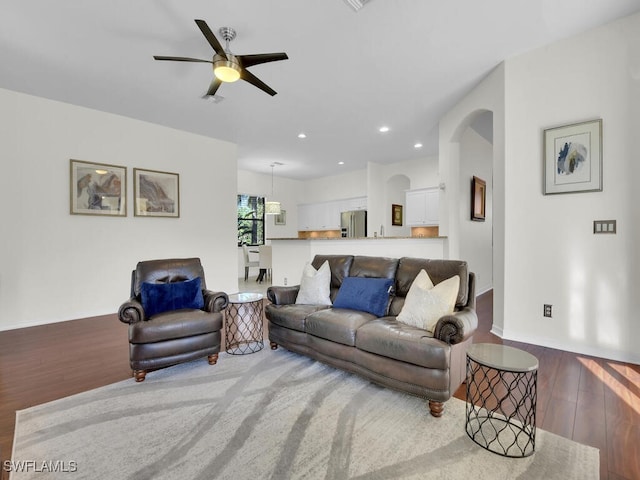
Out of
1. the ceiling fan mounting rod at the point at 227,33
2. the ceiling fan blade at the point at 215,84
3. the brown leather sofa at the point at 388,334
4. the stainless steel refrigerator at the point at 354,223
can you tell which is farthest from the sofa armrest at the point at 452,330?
the stainless steel refrigerator at the point at 354,223

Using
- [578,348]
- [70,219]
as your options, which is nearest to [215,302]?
[70,219]

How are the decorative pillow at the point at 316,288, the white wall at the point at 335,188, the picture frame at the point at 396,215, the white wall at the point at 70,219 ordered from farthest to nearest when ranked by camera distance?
the white wall at the point at 335,188, the picture frame at the point at 396,215, the white wall at the point at 70,219, the decorative pillow at the point at 316,288

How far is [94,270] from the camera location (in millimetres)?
4387

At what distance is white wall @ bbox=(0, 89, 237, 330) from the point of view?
3816mm

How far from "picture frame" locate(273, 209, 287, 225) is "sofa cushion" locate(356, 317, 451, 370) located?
6.82 metres

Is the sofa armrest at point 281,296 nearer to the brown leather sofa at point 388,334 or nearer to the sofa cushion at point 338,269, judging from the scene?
the brown leather sofa at point 388,334

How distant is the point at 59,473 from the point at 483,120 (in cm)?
602

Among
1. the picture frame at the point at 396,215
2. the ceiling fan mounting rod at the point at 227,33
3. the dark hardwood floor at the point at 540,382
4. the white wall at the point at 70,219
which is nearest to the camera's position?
the dark hardwood floor at the point at 540,382

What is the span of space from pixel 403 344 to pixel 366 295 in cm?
79

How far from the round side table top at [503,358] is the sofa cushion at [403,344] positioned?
189 millimetres

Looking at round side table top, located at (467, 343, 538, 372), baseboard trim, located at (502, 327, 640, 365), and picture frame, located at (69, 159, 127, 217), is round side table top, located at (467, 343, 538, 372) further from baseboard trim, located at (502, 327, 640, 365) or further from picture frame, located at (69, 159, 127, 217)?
picture frame, located at (69, 159, 127, 217)

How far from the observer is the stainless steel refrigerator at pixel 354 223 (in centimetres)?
812

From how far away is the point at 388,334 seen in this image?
2.13m

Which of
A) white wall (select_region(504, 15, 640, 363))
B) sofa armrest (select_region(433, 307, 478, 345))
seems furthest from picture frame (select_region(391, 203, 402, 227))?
sofa armrest (select_region(433, 307, 478, 345))
